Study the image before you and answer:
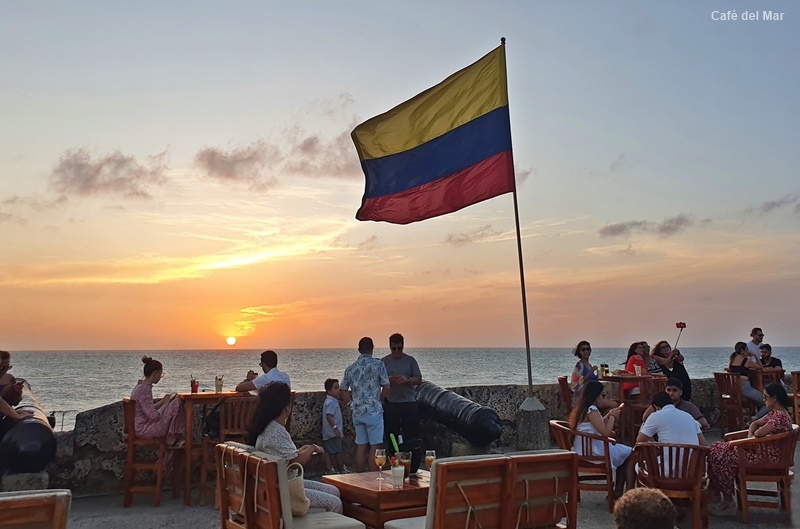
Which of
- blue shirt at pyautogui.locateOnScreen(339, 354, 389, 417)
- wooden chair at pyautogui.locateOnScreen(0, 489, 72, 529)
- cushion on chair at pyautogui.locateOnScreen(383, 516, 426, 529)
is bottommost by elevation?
cushion on chair at pyautogui.locateOnScreen(383, 516, 426, 529)

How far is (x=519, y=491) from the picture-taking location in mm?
4473

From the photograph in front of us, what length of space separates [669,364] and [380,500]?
689 cm

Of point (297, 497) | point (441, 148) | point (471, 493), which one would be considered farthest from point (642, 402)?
point (297, 497)

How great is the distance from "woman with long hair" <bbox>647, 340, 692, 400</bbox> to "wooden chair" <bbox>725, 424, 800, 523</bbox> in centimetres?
429

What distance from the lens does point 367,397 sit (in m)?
8.17

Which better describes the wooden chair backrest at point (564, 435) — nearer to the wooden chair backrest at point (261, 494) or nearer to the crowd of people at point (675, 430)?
the crowd of people at point (675, 430)

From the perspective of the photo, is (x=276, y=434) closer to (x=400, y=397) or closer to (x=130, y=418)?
(x=130, y=418)

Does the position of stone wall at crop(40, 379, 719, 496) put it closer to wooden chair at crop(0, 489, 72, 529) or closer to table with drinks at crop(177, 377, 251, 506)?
table with drinks at crop(177, 377, 251, 506)

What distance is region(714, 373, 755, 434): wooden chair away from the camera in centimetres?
1084

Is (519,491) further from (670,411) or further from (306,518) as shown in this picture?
(670,411)

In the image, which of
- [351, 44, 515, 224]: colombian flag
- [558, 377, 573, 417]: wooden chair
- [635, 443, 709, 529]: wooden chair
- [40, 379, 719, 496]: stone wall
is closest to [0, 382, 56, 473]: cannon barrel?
[40, 379, 719, 496]: stone wall

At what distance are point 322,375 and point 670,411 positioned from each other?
2033 inches

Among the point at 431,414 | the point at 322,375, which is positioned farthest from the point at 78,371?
the point at 431,414

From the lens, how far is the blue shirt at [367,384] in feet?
26.8
